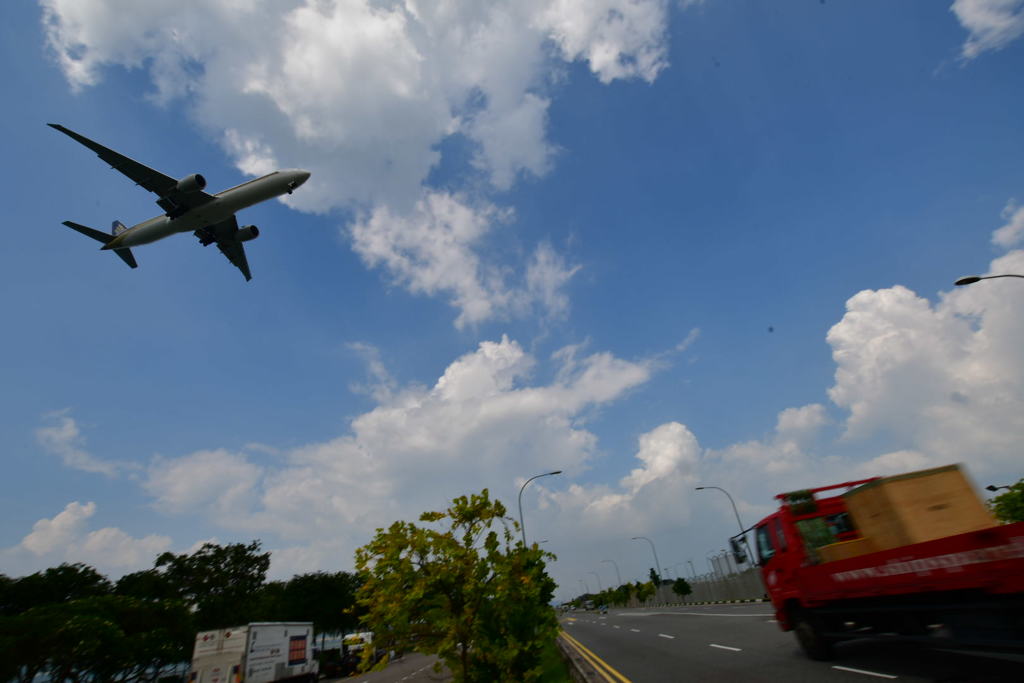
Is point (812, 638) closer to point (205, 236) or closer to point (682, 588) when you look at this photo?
point (205, 236)

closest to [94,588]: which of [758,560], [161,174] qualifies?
[161,174]

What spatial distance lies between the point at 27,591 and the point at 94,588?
5.98 m

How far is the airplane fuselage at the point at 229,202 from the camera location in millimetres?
25438

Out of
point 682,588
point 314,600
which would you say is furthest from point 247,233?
point 682,588

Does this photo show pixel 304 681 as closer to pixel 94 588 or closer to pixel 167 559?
pixel 94 588

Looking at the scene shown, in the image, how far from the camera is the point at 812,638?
413 inches

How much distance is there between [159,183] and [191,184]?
1.91 metres

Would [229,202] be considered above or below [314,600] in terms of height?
above

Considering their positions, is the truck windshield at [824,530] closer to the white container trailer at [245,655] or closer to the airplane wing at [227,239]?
the white container trailer at [245,655]

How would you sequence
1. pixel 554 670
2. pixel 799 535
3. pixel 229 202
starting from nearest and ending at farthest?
1. pixel 799 535
2. pixel 554 670
3. pixel 229 202

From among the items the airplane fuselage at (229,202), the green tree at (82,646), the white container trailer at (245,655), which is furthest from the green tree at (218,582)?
the airplane fuselage at (229,202)

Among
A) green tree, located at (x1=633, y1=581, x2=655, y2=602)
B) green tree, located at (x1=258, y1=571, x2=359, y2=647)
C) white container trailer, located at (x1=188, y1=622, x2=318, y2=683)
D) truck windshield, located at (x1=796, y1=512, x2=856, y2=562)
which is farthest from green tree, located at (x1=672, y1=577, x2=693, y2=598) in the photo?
truck windshield, located at (x1=796, y1=512, x2=856, y2=562)

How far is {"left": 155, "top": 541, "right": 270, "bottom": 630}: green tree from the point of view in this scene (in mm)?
55312

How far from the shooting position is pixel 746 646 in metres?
14.2
